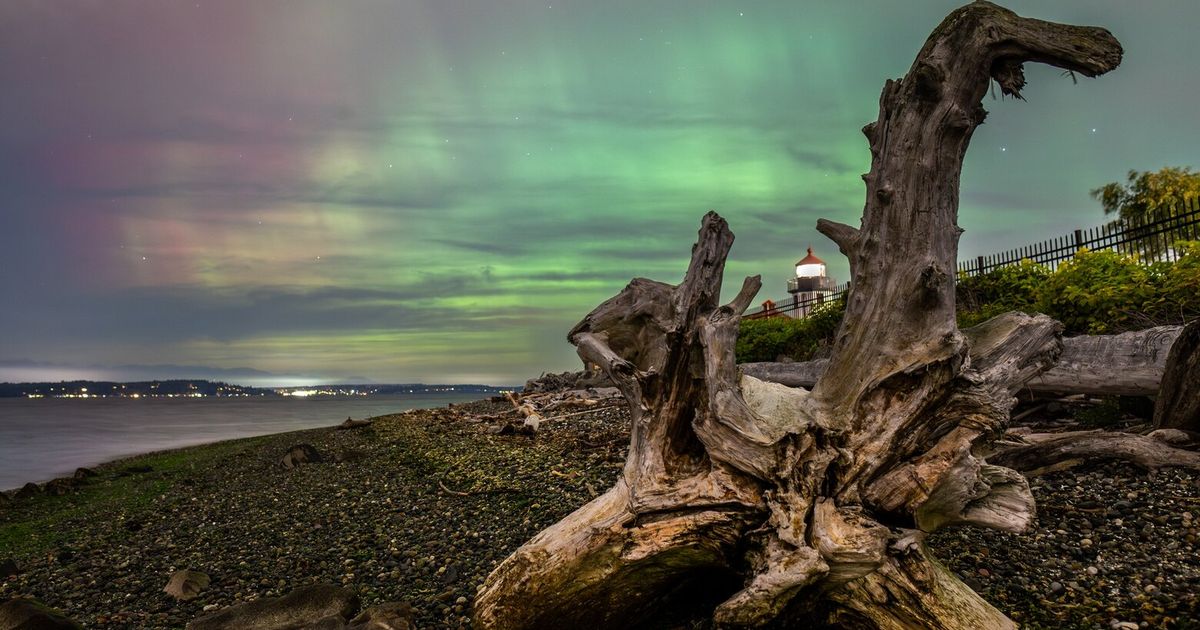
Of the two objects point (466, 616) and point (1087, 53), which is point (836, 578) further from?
point (1087, 53)

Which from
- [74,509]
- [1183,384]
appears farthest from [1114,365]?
[74,509]

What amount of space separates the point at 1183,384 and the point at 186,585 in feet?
30.2

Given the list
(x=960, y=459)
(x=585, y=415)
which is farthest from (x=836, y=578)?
(x=585, y=415)

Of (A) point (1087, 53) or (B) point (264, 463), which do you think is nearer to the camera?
(A) point (1087, 53)

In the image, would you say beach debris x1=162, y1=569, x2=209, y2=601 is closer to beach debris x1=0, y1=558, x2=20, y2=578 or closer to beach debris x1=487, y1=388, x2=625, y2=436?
beach debris x1=0, y1=558, x2=20, y2=578

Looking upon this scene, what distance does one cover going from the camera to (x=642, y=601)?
12.5 feet

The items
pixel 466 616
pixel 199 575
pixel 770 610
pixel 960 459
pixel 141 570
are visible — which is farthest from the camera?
pixel 141 570

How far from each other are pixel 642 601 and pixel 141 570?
5.35m

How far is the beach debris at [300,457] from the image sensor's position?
42.0 ft

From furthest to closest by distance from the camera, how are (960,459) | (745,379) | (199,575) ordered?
1. (199,575)
2. (745,379)
3. (960,459)

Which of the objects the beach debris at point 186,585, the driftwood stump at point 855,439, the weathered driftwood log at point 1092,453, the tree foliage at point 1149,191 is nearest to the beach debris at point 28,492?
the beach debris at point 186,585

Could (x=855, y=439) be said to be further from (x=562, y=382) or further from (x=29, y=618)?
(x=562, y=382)

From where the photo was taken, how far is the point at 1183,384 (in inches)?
255

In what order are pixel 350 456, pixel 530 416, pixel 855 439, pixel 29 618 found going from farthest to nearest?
pixel 350 456, pixel 530 416, pixel 29 618, pixel 855 439
